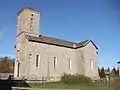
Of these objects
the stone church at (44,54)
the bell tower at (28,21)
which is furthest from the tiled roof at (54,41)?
the bell tower at (28,21)

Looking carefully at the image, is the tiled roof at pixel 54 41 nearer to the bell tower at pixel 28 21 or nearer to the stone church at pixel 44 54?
the stone church at pixel 44 54

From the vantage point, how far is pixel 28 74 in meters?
39.2

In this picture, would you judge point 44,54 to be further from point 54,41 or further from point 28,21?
point 28,21

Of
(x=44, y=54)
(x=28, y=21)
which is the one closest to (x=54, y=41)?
(x=44, y=54)

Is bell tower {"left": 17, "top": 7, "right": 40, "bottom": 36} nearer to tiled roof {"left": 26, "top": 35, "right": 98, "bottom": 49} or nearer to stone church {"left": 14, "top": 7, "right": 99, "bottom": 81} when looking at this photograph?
stone church {"left": 14, "top": 7, "right": 99, "bottom": 81}

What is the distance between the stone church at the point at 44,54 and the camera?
4053 centimetres

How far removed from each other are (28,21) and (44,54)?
7927 millimetres

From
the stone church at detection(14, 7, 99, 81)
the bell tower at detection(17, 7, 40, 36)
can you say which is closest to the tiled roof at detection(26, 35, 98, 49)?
the stone church at detection(14, 7, 99, 81)

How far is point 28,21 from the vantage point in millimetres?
43594

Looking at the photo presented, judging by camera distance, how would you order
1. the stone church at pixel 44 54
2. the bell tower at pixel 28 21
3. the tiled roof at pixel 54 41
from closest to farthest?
the stone church at pixel 44 54, the tiled roof at pixel 54 41, the bell tower at pixel 28 21

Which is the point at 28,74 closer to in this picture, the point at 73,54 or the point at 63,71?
the point at 63,71

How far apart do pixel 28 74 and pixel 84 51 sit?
1628cm

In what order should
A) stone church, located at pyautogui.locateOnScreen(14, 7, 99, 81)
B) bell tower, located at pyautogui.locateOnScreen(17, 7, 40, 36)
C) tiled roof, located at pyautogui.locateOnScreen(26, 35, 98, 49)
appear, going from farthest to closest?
bell tower, located at pyautogui.locateOnScreen(17, 7, 40, 36) → tiled roof, located at pyautogui.locateOnScreen(26, 35, 98, 49) → stone church, located at pyautogui.locateOnScreen(14, 7, 99, 81)

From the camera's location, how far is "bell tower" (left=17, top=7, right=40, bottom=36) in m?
43.4
